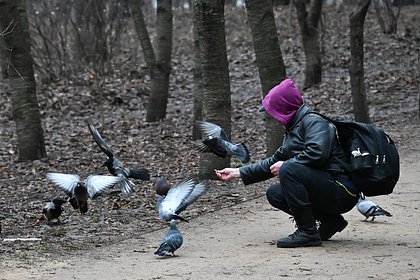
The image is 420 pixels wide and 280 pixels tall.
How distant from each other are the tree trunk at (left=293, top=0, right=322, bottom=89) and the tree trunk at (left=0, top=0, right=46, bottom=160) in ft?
26.9

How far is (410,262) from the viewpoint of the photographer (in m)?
6.80

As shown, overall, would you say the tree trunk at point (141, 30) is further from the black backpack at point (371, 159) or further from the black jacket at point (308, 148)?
the black backpack at point (371, 159)

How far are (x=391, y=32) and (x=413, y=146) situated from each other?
12871mm

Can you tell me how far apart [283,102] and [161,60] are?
1049 cm

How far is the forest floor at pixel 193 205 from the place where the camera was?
6.94 metres

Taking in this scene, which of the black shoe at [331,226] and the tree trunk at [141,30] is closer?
the black shoe at [331,226]

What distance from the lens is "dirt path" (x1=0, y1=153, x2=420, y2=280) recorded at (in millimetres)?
6574

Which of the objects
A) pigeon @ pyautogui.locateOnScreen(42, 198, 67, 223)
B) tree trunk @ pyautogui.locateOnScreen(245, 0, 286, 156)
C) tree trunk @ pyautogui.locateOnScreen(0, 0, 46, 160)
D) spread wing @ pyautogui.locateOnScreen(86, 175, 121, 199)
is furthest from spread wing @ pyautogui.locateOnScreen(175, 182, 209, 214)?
tree trunk @ pyautogui.locateOnScreen(0, 0, 46, 160)

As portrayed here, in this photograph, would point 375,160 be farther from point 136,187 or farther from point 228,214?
point 136,187

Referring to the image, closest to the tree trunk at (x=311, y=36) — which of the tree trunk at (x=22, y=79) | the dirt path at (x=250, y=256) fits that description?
the tree trunk at (x=22, y=79)

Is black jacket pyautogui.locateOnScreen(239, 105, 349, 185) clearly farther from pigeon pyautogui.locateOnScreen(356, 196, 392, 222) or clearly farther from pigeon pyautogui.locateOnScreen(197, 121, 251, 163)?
pigeon pyautogui.locateOnScreen(356, 196, 392, 222)

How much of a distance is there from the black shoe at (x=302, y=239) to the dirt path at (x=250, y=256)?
0.23 feet

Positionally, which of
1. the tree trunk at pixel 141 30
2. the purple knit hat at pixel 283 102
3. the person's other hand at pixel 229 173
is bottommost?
the person's other hand at pixel 229 173

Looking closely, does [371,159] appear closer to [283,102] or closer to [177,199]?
[283,102]
